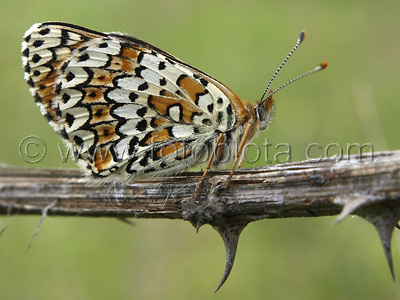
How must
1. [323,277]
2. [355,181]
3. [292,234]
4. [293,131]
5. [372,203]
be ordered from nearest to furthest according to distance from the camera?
1. [372,203]
2. [355,181]
3. [323,277]
4. [292,234]
5. [293,131]

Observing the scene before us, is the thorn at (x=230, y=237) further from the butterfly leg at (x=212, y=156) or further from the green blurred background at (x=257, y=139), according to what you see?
the green blurred background at (x=257, y=139)

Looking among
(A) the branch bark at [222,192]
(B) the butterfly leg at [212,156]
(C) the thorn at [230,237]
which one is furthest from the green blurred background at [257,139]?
(C) the thorn at [230,237]

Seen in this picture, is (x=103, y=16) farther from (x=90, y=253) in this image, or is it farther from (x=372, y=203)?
(x=372, y=203)

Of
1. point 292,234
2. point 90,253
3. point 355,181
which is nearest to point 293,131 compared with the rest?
point 292,234

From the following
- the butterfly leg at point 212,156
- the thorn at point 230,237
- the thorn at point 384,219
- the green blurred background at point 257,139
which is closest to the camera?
the thorn at point 384,219

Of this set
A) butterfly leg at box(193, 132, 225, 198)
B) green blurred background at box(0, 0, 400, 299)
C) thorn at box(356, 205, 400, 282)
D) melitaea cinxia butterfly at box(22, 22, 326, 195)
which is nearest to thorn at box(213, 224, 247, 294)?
butterfly leg at box(193, 132, 225, 198)

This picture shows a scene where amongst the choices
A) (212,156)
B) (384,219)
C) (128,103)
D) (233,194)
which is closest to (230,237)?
(233,194)

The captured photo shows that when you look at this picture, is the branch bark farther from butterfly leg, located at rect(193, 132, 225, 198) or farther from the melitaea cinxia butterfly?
the melitaea cinxia butterfly
